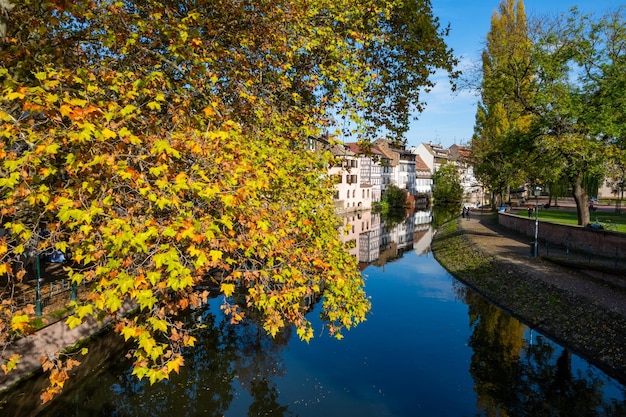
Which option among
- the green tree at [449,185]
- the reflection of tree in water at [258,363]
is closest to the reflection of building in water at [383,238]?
the reflection of tree in water at [258,363]

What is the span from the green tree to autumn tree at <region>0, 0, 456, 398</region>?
8363cm

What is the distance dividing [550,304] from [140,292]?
21.4 meters

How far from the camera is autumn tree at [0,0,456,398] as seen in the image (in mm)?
5551

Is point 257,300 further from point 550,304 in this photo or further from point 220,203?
point 550,304

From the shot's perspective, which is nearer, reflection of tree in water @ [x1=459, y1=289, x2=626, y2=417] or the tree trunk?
reflection of tree in water @ [x1=459, y1=289, x2=626, y2=417]

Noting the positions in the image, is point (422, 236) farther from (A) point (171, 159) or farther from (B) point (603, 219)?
(A) point (171, 159)

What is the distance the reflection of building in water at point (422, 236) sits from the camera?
44.8 metres

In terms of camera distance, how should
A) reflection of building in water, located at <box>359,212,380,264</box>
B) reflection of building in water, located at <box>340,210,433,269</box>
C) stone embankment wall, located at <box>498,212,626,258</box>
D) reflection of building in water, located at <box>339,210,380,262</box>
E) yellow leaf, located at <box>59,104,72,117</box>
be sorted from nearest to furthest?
yellow leaf, located at <box>59,104,72,117</box> → stone embankment wall, located at <box>498,212,626,258</box> → reflection of building in water, located at <box>359,212,380,264</box> → reflection of building in water, located at <box>340,210,433,269</box> → reflection of building in water, located at <box>339,210,380,262</box>

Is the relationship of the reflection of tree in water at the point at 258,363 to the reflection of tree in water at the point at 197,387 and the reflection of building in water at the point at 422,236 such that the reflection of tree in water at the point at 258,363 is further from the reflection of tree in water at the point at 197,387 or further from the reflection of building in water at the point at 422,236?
the reflection of building in water at the point at 422,236

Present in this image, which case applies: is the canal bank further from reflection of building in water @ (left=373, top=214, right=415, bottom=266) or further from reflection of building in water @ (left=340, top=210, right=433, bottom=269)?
reflection of building in water @ (left=340, top=210, right=433, bottom=269)

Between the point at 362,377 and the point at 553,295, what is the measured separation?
12.3 m

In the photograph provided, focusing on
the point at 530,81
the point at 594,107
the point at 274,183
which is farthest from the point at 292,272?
the point at 530,81

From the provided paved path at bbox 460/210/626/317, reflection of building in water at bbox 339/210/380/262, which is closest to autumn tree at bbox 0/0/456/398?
paved path at bbox 460/210/626/317

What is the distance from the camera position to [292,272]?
7230 mm
